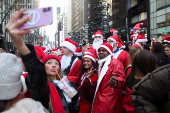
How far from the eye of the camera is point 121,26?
41.2m

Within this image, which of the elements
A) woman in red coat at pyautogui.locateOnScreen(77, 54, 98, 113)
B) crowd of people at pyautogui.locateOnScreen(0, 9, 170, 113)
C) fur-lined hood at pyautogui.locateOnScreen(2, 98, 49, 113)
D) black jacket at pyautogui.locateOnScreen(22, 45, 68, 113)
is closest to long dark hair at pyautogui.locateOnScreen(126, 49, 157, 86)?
crowd of people at pyautogui.locateOnScreen(0, 9, 170, 113)

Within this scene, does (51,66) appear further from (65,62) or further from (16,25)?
(65,62)

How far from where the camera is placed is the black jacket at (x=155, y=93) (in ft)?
5.49

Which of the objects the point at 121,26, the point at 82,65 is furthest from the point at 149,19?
the point at 82,65

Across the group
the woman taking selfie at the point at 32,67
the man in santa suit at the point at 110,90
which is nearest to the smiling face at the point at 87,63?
the man in santa suit at the point at 110,90

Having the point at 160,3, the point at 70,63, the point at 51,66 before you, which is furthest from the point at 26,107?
the point at 160,3

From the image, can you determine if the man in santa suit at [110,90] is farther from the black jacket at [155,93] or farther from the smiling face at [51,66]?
the black jacket at [155,93]

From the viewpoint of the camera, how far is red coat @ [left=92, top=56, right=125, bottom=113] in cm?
332

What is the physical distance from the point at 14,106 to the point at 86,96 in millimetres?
2453

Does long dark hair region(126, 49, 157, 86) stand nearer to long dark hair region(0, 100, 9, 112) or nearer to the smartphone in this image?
the smartphone

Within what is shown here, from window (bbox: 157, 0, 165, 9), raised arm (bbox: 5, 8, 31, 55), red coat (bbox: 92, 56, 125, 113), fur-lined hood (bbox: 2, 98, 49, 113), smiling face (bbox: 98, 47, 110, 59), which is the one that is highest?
window (bbox: 157, 0, 165, 9)

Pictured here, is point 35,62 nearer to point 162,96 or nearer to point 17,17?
point 17,17

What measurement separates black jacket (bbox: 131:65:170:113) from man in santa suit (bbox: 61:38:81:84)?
2909 mm

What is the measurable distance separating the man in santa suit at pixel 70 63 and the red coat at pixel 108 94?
48.2 inches
